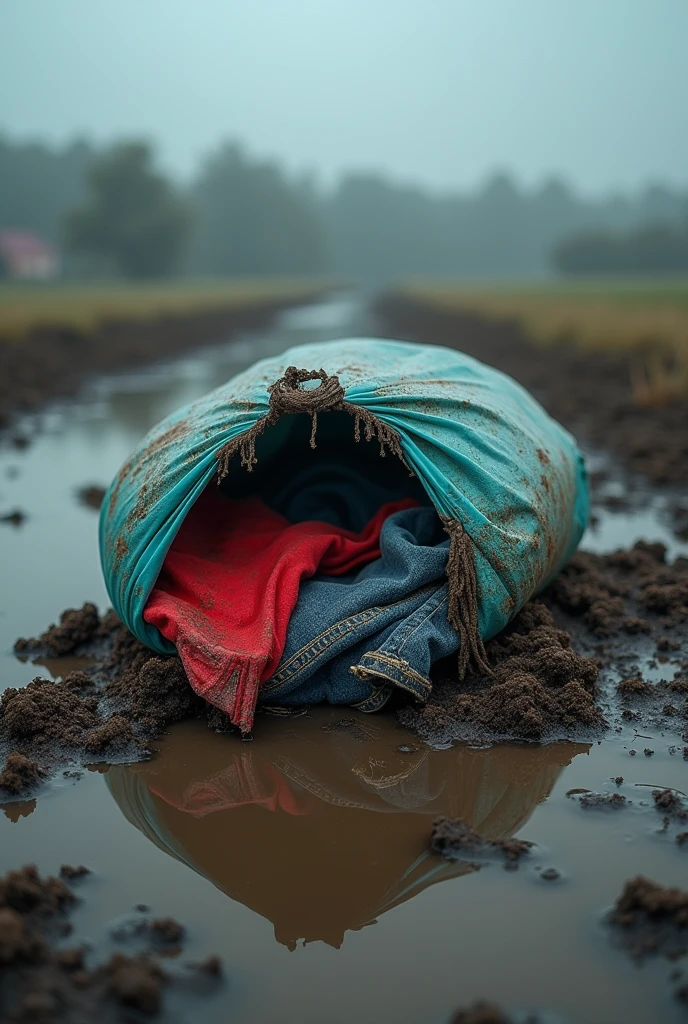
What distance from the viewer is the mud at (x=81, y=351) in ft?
36.0

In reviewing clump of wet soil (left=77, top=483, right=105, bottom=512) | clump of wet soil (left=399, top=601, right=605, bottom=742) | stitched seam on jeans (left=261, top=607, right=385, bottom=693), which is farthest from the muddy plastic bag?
clump of wet soil (left=77, top=483, right=105, bottom=512)

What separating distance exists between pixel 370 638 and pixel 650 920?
1408 millimetres

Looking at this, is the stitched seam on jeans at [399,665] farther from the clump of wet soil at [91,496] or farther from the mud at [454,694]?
the clump of wet soil at [91,496]

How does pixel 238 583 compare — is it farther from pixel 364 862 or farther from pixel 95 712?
pixel 364 862

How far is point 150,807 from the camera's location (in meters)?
2.94

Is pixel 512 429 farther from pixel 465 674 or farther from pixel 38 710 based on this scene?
pixel 38 710

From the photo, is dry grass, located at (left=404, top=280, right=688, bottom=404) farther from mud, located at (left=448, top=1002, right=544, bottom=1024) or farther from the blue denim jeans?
mud, located at (left=448, top=1002, right=544, bottom=1024)

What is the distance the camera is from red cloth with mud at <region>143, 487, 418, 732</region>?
3.30 meters

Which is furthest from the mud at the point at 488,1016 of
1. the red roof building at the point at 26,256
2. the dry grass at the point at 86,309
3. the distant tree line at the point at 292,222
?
the red roof building at the point at 26,256

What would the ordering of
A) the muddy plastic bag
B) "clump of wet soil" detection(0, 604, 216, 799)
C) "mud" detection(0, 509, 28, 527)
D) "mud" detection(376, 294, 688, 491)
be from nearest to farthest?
1. "clump of wet soil" detection(0, 604, 216, 799)
2. the muddy plastic bag
3. "mud" detection(0, 509, 28, 527)
4. "mud" detection(376, 294, 688, 491)

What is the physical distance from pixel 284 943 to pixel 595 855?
2.83ft

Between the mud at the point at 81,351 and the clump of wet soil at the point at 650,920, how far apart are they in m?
6.88

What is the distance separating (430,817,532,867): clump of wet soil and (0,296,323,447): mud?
6369mm

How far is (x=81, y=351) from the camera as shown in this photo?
1481 cm
